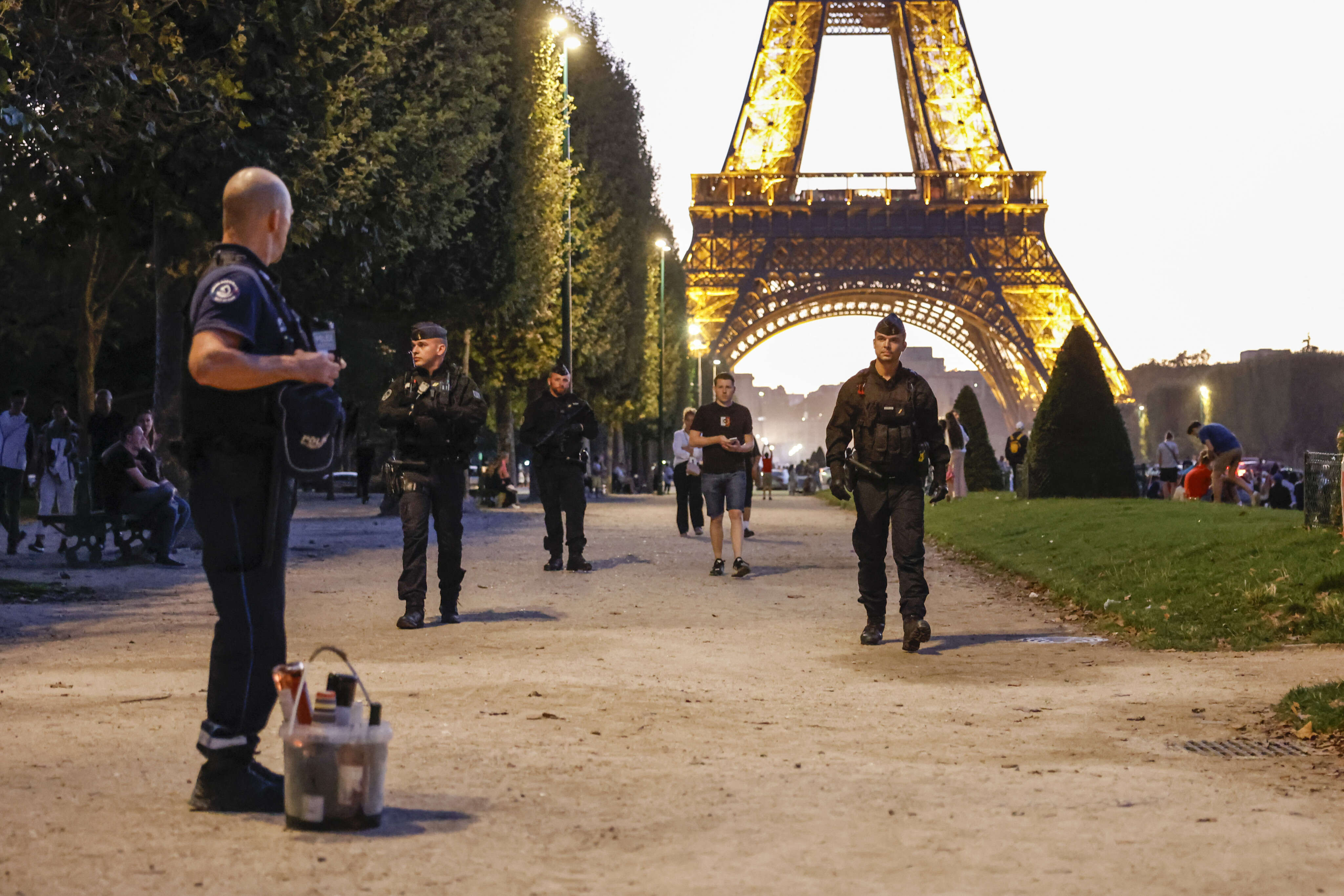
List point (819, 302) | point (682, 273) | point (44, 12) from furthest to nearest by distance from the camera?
point (819, 302), point (682, 273), point (44, 12)

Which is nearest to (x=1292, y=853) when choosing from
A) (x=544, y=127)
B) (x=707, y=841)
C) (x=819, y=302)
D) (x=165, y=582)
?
(x=707, y=841)

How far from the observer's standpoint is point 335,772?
14.6ft

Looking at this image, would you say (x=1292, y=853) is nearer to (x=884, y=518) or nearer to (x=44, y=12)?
(x=884, y=518)

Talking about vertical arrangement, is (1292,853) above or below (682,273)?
below

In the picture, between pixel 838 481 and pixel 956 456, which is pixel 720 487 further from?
pixel 956 456

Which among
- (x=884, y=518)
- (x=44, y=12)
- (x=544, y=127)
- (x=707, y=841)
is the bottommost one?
(x=707, y=841)

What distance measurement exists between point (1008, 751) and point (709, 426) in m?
8.73

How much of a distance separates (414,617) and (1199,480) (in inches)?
719

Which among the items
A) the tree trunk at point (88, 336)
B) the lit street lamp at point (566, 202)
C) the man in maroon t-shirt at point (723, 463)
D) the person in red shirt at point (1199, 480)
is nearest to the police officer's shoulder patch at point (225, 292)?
the man in maroon t-shirt at point (723, 463)

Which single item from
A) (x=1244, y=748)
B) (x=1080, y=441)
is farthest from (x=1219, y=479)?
(x=1244, y=748)

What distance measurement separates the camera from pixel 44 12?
11.1 metres

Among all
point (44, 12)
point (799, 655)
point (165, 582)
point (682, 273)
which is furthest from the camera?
point (682, 273)

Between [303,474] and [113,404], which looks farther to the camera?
[113,404]

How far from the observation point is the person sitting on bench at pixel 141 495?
14.9m
